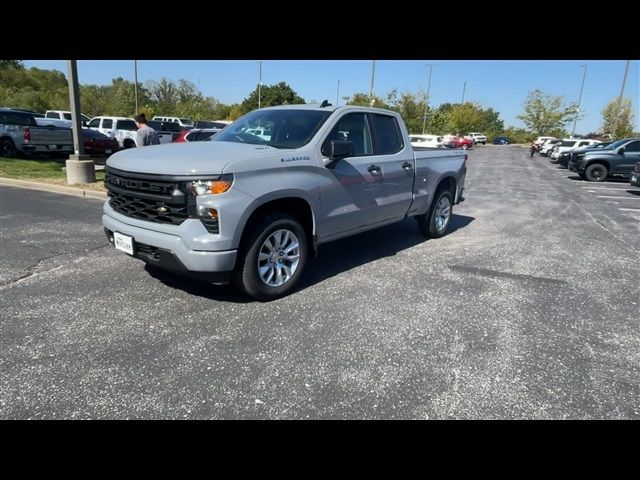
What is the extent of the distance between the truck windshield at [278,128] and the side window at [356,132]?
190 millimetres

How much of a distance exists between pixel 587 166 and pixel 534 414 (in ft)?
59.1

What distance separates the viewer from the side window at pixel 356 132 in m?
4.64

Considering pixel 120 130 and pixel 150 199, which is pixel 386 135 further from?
pixel 120 130

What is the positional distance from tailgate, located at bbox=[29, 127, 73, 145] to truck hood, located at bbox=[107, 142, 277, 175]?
1343 cm

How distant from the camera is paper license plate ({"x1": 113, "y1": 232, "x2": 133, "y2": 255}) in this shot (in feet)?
12.2

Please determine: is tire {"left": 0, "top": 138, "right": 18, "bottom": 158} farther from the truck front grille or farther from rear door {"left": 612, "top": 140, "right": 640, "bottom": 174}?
rear door {"left": 612, "top": 140, "right": 640, "bottom": 174}

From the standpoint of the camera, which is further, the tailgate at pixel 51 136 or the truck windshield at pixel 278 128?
the tailgate at pixel 51 136

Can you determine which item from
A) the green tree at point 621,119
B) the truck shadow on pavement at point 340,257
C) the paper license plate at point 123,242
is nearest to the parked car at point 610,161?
the truck shadow on pavement at point 340,257

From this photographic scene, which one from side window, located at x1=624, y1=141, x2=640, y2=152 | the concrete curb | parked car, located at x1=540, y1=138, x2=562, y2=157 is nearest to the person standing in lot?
the concrete curb

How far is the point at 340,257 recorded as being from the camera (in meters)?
5.56

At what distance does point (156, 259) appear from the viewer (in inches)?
142

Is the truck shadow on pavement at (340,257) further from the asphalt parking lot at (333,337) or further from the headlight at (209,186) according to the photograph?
the headlight at (209,186)

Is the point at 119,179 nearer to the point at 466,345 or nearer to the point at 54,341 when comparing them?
the point at 54,341
